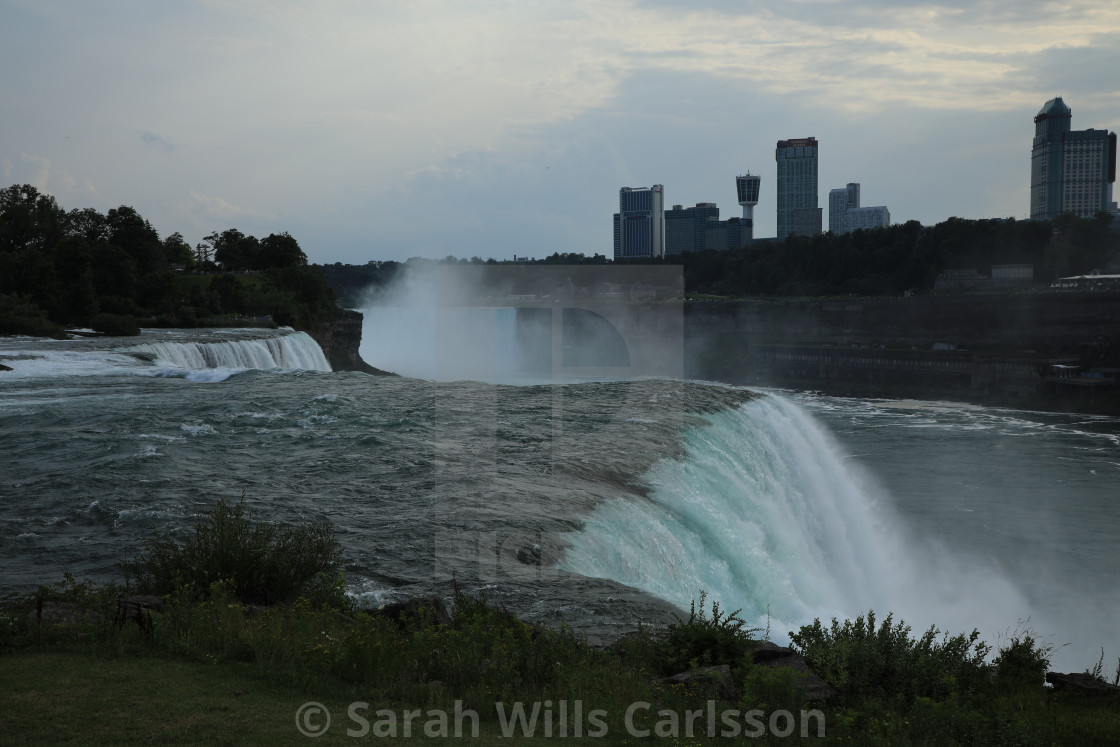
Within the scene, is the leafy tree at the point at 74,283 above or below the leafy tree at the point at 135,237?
below

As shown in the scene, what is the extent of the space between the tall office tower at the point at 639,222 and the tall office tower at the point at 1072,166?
285 ft

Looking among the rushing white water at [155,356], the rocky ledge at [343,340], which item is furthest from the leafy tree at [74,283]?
the rocky ledge at [343,340]

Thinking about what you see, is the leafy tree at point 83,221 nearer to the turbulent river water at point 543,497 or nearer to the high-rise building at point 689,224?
the turbulent river water at point 543,497

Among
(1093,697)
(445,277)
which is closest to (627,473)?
(1093,697)

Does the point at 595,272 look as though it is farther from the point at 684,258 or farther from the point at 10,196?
the point at 10,196

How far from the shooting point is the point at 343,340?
55469 mm

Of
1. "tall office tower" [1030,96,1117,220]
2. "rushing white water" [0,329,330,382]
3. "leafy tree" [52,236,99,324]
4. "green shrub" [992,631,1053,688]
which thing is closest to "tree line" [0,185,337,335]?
"leafy tree" [52,236,99,324]

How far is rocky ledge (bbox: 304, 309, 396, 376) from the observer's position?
52.2 m

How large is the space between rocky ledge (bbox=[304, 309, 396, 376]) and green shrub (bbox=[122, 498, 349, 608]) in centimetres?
4533

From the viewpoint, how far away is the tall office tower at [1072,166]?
591 ft

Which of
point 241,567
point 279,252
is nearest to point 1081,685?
point 241,567

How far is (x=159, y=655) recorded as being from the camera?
538 centimetres

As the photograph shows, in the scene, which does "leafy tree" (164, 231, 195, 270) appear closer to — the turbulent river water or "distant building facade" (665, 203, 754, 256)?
the turbulent river water

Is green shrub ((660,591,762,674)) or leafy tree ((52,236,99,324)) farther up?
leafy tree ((52,236,99,324))
